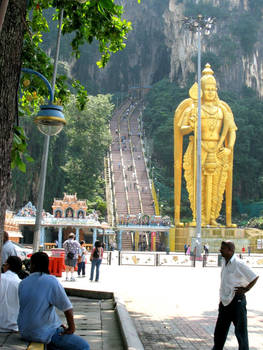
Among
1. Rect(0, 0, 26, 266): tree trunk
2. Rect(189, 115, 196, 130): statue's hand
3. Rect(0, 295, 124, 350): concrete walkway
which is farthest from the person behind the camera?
Rect(189, 115, 196, 130): statue's hand

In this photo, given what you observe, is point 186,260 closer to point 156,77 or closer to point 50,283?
point 50,283

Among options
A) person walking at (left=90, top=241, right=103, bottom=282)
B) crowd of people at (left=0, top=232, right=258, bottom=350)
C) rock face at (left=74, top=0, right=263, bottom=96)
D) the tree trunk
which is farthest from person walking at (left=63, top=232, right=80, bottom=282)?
Answer: rock face at (left=74, top=0, right=263, bottom=96)

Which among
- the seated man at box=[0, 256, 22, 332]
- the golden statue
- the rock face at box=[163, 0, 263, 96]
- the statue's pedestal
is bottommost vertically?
the seated man at box=[0, 256, 22, 332]

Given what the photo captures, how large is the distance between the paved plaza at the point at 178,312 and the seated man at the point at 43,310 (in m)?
1.81

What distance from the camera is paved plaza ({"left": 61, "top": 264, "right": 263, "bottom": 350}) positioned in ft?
18.8

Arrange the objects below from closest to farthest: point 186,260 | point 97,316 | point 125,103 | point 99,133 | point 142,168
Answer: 1. point 97,316
2. point 186,260
3. point 99,133
4. point 142,168
5. point 125,103

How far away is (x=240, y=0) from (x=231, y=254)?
62661mm

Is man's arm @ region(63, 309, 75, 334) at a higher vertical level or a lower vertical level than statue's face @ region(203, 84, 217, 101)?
lower

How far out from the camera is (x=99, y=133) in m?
43.9

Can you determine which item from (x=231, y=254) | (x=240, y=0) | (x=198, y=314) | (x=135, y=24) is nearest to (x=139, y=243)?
(x=198, y=314)

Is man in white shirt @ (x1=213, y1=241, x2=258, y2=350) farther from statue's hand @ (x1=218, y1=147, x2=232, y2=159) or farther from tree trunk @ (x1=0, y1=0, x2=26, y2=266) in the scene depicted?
statue's hand @ (x1=218, y1=147, x2=232, y2=159)

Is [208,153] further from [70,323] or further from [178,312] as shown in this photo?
[70,323]

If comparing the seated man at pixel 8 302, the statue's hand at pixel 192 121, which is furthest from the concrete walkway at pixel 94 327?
the statue's hand at pixel 192 121

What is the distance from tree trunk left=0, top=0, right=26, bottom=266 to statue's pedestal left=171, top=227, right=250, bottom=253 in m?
27.4
